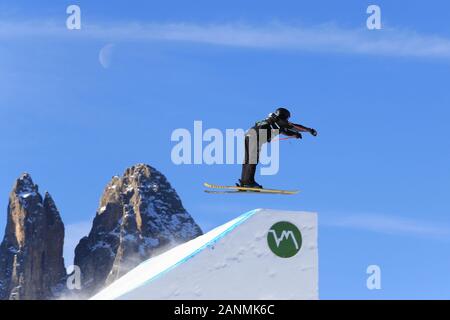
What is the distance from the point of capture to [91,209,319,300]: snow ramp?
1989 cm

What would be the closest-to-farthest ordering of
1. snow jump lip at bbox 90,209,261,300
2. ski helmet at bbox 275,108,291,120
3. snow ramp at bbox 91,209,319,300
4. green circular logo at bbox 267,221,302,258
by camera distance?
snow jump lip at bbox 90,209,261,300
snow ramp at bbox 91,209,319,300
green circular logo at bbox 267,221,302,258
ski helmet at bbox 275,108,291,120

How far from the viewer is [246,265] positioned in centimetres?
2044

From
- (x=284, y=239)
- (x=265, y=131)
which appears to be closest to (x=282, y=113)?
(x=265, y=131)

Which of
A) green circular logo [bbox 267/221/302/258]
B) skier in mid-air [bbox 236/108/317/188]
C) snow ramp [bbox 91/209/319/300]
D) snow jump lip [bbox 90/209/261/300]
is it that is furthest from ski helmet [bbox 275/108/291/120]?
green circular logo [bbox 267/221/302/258]

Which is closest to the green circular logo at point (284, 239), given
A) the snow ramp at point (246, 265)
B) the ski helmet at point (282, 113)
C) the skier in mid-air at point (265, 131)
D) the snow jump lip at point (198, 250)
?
the snow ramp at point (246, 265)

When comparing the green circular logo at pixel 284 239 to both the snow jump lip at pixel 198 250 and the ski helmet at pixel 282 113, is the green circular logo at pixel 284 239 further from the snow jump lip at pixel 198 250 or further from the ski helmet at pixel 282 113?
the ski helmet at pixel 282 113

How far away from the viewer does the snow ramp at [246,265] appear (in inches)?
783

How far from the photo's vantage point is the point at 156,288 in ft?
64.4

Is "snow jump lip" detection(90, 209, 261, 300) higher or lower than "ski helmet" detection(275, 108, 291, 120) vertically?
lower

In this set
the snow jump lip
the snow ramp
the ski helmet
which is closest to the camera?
the snow jump lip

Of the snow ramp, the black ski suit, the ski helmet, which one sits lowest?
the snow ramp

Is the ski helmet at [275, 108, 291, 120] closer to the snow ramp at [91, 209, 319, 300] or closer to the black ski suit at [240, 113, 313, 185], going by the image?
the black ski suit at [240, 113, 313, 185]
